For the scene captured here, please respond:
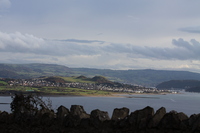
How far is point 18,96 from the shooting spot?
2158 cm

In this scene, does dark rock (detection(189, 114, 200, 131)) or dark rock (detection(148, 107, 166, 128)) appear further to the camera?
dark rock (detection(148, 107, 166, 128))

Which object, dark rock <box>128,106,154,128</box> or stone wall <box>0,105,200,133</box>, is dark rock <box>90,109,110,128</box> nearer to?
stone wall <box>0,105,200,133</box>

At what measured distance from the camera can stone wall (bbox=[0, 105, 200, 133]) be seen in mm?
14601

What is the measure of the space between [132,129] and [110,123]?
135 centimetres

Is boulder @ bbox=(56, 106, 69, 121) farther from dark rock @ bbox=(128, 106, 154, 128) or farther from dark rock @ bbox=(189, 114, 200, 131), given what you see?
dark rock @ bbox=(189, 114, 200, 131)

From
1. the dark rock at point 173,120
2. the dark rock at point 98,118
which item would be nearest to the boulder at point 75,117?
the dark rock at point 98,118

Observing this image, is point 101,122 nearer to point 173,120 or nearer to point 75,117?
point 75,117

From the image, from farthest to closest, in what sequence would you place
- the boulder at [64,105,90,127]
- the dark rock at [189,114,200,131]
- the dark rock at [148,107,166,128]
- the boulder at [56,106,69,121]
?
the boulder at [56,106,69,121] < the boulder at [64,105,90,127] < the dark rock at [148,107,166,128] < the dark rock at [189,114,200,131]

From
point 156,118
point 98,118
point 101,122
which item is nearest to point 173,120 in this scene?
point 156,118

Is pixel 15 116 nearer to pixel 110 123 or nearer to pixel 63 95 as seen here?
pixel 110 123

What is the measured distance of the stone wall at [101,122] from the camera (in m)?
14.6

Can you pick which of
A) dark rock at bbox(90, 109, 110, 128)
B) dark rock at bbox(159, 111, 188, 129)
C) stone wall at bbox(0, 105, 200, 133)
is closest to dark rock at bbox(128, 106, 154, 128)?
stone wall at bbox(0, 105, 200, 133)

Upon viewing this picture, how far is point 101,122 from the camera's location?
16719 mm

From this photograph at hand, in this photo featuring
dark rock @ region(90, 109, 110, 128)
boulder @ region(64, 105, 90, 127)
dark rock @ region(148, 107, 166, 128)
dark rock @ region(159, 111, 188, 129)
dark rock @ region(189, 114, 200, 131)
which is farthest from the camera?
boulder @ region(64, 105, 90, 127)
